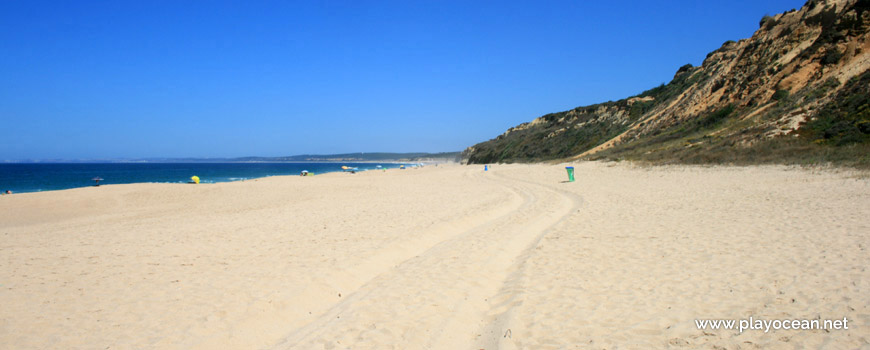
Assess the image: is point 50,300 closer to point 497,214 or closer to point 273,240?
point 273,240

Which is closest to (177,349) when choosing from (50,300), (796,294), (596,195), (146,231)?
(50,300)

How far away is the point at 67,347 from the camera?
4145mm

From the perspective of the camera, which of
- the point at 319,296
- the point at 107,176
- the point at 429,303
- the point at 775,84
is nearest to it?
the point at 429,303

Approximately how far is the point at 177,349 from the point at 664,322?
4.67 metres

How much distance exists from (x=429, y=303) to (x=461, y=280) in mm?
933

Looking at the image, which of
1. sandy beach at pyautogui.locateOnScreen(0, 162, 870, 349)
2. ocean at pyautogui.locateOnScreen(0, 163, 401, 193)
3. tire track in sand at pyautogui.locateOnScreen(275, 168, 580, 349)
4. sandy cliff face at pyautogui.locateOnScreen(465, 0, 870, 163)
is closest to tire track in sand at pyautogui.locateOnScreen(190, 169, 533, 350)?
→ sandy beach at pyautogui.locateOnScreen(0, 162, 870, 349)

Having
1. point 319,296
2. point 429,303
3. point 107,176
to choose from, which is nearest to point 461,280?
point 429,303

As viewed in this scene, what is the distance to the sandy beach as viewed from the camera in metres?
4.14

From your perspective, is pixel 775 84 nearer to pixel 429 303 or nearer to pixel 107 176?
pixel 429 303

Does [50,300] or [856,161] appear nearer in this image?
[50,300]

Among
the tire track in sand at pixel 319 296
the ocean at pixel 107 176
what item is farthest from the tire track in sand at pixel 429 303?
the ocean at pixel 107 176

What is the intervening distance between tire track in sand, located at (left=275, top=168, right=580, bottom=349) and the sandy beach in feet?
0.09

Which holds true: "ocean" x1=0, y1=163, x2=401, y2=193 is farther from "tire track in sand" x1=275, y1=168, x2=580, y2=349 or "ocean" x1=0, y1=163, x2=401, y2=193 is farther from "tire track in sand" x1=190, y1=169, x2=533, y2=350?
"tire track in sand" x1=275, y1=168, x2=580, y2=349

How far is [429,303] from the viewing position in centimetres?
507
